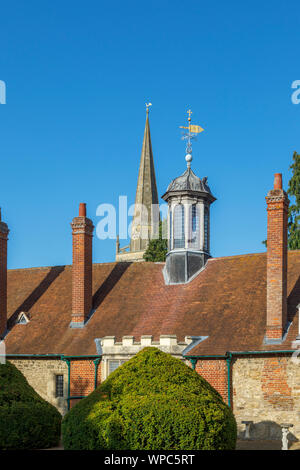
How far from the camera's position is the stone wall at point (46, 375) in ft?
86.6

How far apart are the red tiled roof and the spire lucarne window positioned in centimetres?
49

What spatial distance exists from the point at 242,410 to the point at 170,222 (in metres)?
9.06

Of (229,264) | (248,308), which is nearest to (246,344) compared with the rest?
(248,308)

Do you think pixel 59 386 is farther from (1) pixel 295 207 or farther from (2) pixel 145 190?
(2) pixel 145 190

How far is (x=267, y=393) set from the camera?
74.2 feet

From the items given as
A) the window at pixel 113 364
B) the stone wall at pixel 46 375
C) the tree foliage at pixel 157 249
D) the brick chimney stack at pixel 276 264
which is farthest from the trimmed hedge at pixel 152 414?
the tree foliage at pixel 157 249

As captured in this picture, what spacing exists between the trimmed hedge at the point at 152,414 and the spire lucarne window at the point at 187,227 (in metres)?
10.4

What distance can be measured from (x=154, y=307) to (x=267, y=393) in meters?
6.21

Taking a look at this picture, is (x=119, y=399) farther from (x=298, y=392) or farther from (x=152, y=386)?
(x=298, y=392)

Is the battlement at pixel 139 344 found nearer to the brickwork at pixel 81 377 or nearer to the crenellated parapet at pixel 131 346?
the crenellated parapet at pixel 131 346

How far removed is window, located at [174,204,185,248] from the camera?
1137 inches

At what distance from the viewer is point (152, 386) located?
1739 centimetres
